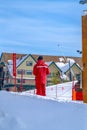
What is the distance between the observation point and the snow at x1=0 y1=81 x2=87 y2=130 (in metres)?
4.83

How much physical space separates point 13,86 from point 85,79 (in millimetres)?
6866

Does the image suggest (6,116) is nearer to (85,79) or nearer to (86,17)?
(85,79)

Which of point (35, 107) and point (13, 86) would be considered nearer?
point (35, 107)

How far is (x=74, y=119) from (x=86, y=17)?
140 centimetres

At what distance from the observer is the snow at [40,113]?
483cm

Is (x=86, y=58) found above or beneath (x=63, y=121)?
above

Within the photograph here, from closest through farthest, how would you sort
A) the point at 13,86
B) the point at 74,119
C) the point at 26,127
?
1. the point at 74,119
2. the point at 26,127
3. the point at 13,86

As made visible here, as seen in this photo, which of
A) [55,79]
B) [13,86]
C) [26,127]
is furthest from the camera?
[55,79]

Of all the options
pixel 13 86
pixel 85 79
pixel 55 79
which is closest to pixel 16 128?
pixel 85 79

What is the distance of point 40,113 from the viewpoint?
5.33 meters

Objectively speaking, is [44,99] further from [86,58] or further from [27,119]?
[86,58]

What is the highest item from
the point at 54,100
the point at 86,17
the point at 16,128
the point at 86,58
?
the point at 86,17

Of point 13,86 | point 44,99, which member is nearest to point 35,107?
point 44,99

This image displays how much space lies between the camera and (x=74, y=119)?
15.9 ft
